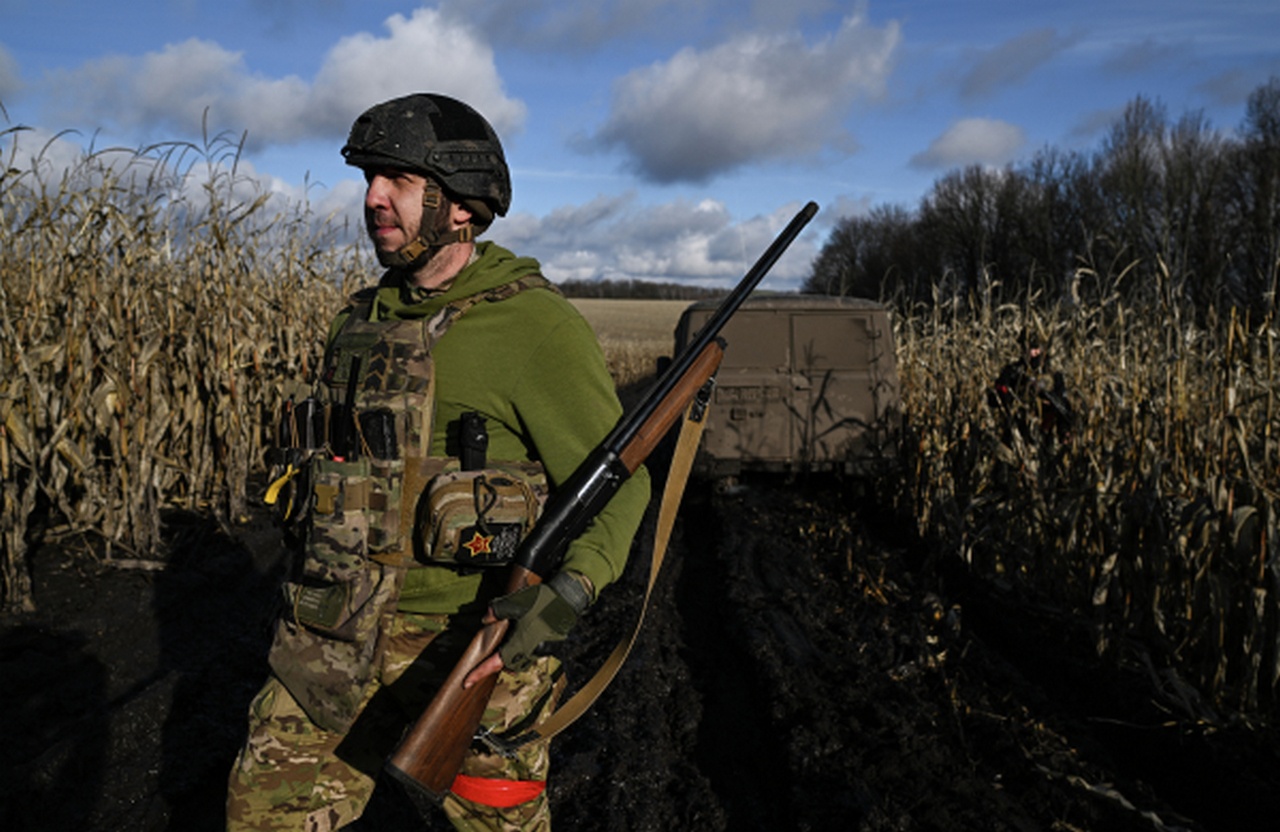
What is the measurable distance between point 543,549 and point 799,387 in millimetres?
7251

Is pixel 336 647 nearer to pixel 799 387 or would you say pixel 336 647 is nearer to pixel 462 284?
pixel 462 284

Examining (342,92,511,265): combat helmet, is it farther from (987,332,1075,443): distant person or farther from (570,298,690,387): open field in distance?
(987,332,1075,443): distant person

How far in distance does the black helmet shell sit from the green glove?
3.06 ft

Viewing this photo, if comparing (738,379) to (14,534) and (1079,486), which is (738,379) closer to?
(1079,486)

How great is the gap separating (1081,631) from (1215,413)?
1.44 meters

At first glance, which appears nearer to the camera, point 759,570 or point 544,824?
point 544,824

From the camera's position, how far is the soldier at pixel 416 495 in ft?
6.40

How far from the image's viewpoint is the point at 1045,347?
5.37 m

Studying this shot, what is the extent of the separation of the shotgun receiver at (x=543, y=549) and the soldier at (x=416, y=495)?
0.19 ft

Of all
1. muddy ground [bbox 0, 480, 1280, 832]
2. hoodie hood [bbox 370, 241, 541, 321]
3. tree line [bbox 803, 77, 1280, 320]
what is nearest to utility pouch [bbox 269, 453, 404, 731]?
muddy ground [bbox 0, 480, 1280, 832]

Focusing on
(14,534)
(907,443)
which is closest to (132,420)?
(14,534)

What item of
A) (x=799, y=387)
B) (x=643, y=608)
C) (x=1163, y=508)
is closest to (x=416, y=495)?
(x=643, y=608)

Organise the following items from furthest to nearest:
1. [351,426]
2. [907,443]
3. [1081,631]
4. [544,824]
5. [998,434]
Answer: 1. [907,443]
2. [998,434]
3. [1081,631]
4. [544,824]
5. [351,426]

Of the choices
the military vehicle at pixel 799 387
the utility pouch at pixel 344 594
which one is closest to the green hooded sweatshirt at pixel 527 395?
the utility pouch at pixel 344 594
